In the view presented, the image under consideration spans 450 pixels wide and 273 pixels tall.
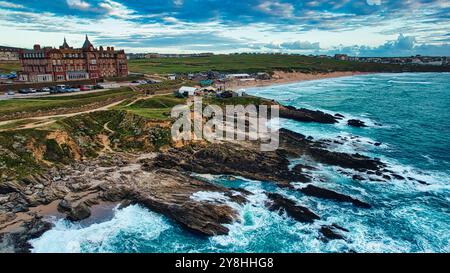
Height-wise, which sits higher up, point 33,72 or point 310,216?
point 33,72

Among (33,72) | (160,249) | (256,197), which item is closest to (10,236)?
(160,249)

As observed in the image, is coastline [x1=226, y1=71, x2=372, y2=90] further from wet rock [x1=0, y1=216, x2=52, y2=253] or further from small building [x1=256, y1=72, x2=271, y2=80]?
wet rock [x1=0, y1=216, x2=52, y2=253]

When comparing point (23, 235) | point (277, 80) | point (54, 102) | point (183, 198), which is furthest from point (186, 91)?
point (277, 80)

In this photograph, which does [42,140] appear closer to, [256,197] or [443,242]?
[256,197]

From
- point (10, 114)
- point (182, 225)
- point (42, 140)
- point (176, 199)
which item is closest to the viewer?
point (182, 225)

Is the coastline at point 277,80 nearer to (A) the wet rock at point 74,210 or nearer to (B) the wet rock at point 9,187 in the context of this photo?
(B) the wet rock at point 9,187
